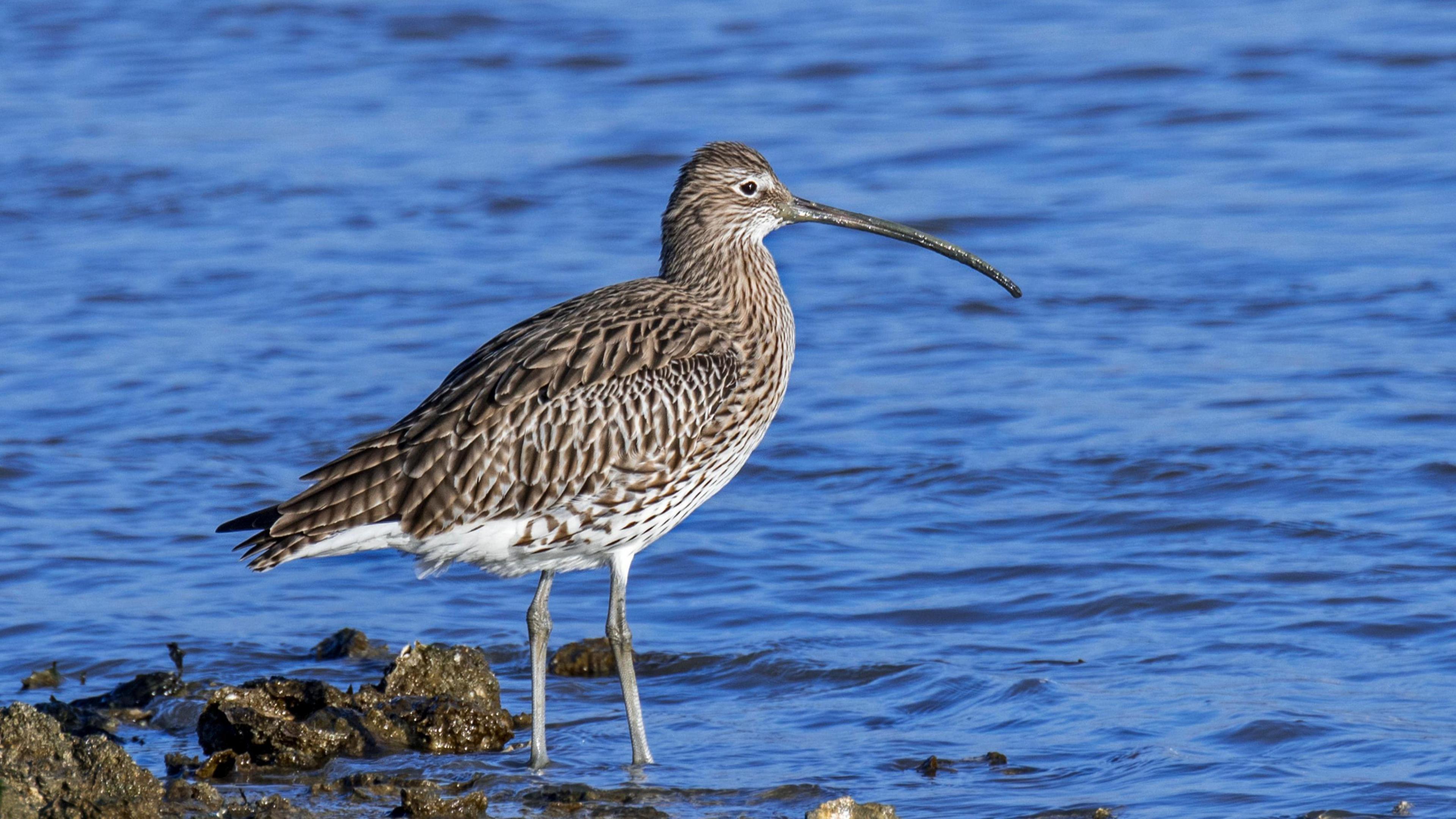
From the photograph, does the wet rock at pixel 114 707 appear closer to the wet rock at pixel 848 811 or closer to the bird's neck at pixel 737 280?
the bird's neck at pixel 737 280

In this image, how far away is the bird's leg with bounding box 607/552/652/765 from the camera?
791cm

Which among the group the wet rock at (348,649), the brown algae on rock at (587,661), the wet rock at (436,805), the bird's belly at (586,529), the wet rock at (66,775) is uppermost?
the bird's belly at (586,529)

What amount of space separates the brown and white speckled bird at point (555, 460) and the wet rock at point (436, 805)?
690mm

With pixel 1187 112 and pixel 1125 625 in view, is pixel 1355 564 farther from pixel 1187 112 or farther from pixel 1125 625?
pixel 1187 112

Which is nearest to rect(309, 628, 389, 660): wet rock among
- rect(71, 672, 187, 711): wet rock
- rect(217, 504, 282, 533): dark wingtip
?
rect(71, 672, 187, 711): wet rock

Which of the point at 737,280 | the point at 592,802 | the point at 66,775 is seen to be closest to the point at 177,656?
the point at 66,775

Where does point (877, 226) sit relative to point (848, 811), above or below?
above

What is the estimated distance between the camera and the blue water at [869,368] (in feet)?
27.7

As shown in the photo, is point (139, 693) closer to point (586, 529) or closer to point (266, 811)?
point (266, 811)

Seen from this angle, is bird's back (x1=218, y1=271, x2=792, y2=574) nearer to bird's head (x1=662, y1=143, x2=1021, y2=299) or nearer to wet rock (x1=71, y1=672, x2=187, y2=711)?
bird's head (x1=662, y1=143, x2=1021, y2=299)

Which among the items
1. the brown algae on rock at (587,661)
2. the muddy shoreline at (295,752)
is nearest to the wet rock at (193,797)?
the muddy shoreline at (295,752)

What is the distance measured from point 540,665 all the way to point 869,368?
5.65 metres

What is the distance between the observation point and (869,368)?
43.8ft

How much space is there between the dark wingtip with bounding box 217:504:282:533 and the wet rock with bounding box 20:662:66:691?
1567 millimetres
